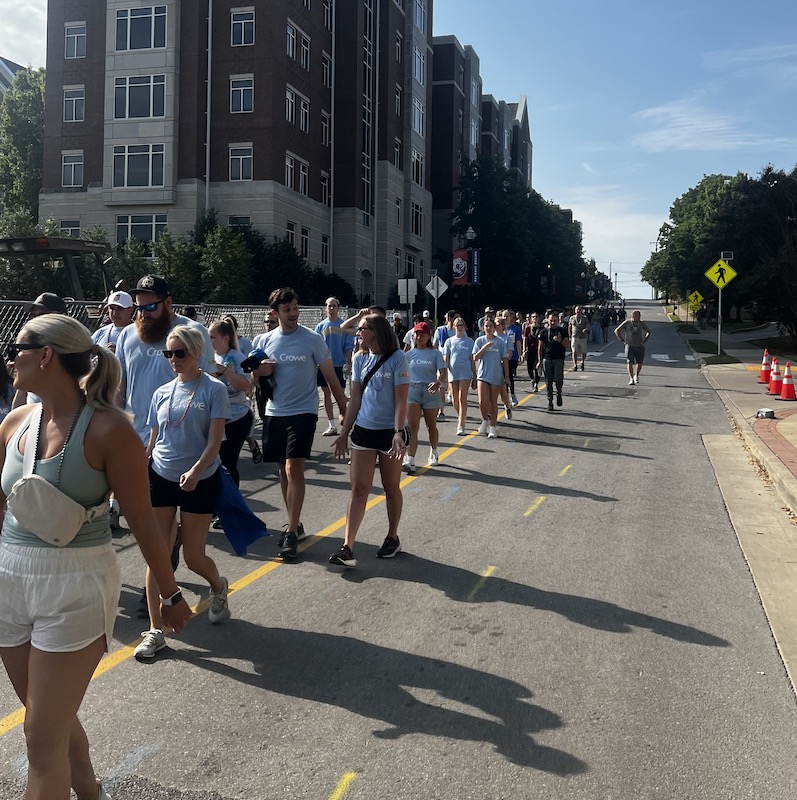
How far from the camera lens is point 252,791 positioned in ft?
11.4

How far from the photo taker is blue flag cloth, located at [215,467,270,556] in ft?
17.2

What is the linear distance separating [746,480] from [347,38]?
39.2m

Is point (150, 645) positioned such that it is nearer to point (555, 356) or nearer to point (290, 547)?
point (290, 547)

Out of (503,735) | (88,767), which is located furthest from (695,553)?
(88,767)

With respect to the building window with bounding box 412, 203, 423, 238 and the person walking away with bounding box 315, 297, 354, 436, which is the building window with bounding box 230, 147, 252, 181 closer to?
the building window with bounding box 412, 203, 423, 238

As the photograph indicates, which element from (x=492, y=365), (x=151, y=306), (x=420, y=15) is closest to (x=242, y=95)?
(x=420, y=15)

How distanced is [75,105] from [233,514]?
130 feet

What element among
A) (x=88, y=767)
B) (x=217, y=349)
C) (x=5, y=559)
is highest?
(x=217, y=349)

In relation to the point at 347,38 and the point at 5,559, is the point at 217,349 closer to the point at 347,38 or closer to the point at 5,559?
the point at 5,559

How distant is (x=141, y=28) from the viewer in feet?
124

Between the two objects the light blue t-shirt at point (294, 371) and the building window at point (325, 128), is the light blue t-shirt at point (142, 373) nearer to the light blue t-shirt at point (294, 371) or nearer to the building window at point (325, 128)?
the light blue t-shirt at point (294, 371)

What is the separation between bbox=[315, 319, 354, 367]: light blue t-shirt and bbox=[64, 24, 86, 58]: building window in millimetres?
31623

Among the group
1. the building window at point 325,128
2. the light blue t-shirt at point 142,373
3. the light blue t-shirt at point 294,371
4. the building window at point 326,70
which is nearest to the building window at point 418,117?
the building window at point 326,70

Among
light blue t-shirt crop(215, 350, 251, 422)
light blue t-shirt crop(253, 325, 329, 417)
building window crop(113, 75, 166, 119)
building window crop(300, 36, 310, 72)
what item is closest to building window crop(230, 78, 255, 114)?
building window crop(113, 75, 166, 119)
